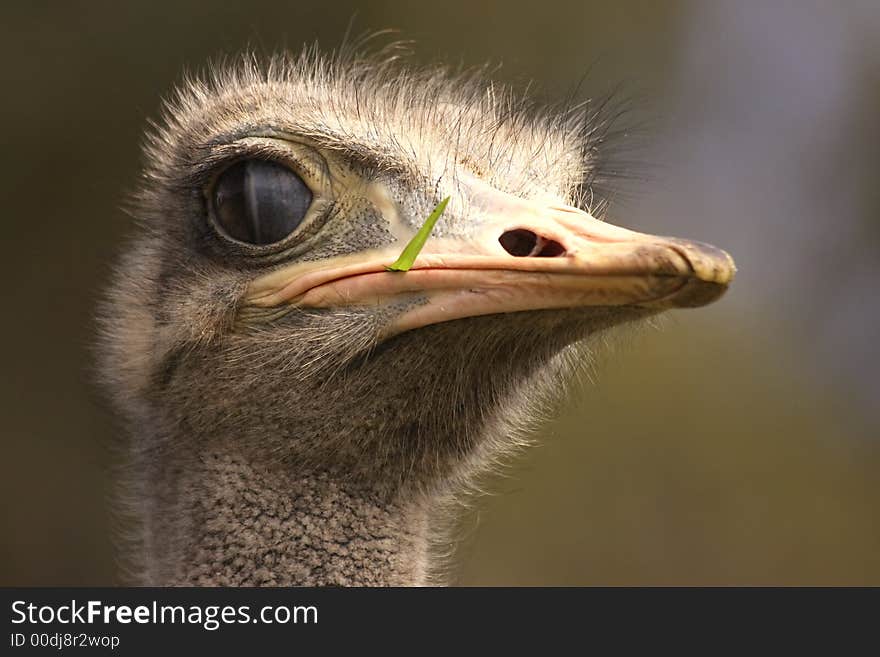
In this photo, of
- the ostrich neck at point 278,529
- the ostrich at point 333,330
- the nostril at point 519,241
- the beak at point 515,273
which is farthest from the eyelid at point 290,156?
the ostrich neck at point 278,529

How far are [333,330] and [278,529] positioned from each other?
0.36m

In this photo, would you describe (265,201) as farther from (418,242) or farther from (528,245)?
(528,245)

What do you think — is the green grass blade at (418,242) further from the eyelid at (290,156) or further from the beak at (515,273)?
the eyelid at (290,156)

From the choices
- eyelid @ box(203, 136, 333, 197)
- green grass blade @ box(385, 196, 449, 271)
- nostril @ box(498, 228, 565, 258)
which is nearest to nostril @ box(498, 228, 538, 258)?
nostril @ box(498, 228, 565, 258)

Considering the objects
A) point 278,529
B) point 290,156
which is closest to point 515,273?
point 290,156

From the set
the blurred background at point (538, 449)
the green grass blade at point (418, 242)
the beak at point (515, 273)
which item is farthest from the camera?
the blurred background at point (538, 449)

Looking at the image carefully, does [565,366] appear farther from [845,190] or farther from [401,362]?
[845,190]

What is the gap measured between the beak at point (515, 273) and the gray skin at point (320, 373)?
0.03 meters

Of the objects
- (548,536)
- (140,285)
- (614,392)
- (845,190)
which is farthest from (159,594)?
(845,190)

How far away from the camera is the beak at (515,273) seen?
176cm

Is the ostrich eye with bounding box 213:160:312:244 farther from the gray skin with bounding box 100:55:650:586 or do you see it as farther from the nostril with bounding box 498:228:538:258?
the nostril with bounding box 498:228:538:258

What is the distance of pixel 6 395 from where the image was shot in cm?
634

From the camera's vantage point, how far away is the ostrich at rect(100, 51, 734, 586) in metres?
2.02

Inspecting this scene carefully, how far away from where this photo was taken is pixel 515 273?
189 centimetres
